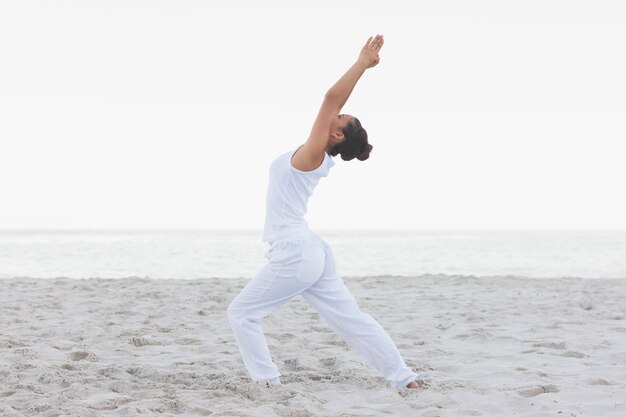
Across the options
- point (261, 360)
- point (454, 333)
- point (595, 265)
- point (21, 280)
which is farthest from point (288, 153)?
point (595, 265)

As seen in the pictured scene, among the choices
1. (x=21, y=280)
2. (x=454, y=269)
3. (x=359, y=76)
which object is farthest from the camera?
(x=454, y=269)

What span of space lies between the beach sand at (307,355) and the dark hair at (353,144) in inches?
49.2

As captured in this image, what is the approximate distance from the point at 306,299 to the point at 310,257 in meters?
0.31

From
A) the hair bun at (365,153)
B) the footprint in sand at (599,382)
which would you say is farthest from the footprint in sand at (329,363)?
the hair bun at (365,153)

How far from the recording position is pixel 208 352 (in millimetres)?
5398

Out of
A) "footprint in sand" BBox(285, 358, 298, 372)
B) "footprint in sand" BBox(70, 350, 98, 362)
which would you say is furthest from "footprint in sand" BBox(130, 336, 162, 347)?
"footprint in sand" BBox(285, 358, 298, 372)

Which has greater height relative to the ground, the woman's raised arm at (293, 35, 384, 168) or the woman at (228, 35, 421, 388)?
the woman's raised arm at (293, 35, 384, 168)

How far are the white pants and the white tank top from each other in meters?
0.06

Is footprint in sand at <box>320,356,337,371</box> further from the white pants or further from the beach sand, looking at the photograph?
the white pants

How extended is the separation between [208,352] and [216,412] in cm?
191

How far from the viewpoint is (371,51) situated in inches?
136

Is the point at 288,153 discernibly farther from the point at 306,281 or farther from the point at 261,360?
the point at 261,360

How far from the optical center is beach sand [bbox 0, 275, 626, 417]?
12.1ft

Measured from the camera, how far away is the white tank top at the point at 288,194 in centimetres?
374
